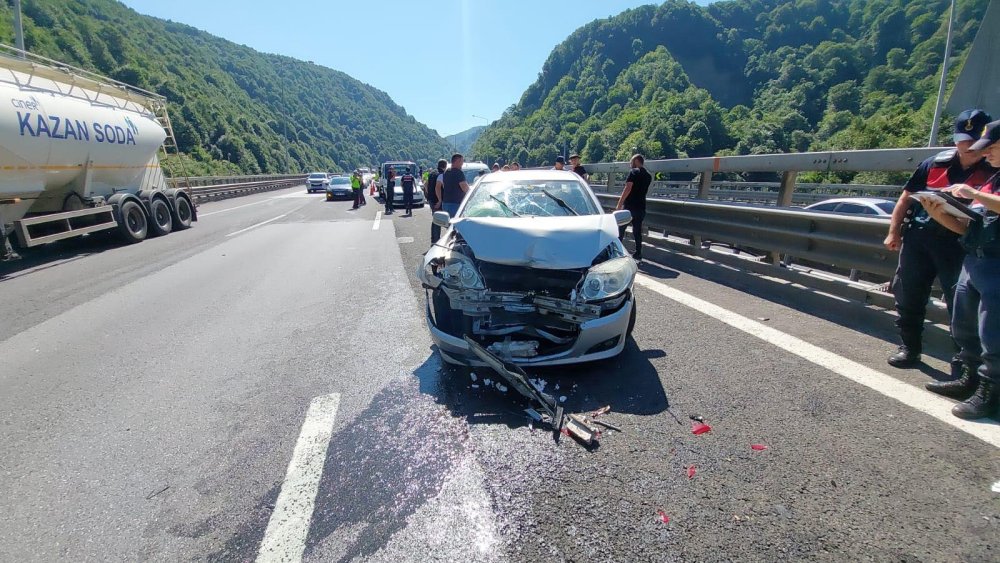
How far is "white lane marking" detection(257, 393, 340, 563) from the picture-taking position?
2.01 metres

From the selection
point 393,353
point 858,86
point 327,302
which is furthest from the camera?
point 858,86

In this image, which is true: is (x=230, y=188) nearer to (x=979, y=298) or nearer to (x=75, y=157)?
(x=75, y=157)

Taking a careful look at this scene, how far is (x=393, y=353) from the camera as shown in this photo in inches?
166

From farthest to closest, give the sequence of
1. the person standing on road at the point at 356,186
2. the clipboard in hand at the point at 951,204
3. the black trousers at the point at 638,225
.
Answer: the person standing on road at the point at 356,186 < the black trousers at the point at 638,225 < the clipboard in hand at the point at 951,204

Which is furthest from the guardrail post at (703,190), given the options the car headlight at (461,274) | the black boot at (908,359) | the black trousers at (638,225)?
the car headlight at (461,274)

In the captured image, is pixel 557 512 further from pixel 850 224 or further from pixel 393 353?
pixel 850 224

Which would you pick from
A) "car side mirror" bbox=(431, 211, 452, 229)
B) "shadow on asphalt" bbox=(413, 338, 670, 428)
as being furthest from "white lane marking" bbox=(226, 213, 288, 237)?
"shadow on asphalt" bbox=(413, 338, 670, 428)

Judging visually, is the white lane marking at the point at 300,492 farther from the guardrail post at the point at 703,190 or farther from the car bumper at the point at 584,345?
the guardrail post at the point at 703,190

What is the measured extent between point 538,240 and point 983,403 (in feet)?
9.91

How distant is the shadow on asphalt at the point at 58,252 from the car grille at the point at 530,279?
8773 mm

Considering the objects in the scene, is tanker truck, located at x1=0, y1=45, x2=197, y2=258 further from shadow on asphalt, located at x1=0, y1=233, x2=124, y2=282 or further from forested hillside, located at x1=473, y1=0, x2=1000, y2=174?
forested hillside, located at x1=473, y1=0, x2=1000, y2=174

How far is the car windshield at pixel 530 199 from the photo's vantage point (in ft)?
15.5

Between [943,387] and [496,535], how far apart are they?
325 cm

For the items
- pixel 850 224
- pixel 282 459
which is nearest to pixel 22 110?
pixel 282 459
